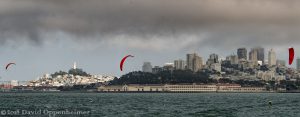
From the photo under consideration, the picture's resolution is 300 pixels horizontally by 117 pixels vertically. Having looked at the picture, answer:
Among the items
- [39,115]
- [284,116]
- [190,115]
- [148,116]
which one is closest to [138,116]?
[148,116]

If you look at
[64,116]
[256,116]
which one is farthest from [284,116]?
[64,116]

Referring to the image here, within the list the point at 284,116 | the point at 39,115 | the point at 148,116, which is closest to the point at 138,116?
the point at 148,116

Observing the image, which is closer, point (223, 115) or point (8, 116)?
point (8, 116)

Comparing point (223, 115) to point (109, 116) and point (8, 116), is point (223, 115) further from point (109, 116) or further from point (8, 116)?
point (8, 116)

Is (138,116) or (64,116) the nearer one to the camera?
(64,116)

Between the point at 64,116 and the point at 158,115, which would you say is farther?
the point at 158,115

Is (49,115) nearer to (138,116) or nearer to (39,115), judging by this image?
(39,115)

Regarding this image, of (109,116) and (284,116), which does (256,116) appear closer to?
(284,116)
